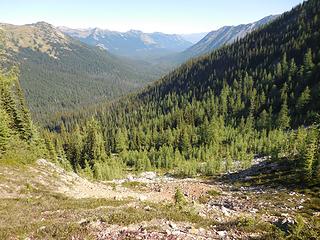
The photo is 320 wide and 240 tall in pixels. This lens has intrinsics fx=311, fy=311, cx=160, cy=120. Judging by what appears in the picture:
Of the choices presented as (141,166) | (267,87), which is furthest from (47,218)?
(267,87)

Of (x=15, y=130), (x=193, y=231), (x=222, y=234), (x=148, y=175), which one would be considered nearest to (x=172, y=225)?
(x=193, y=231)

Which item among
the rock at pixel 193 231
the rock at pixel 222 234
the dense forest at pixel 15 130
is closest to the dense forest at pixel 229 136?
the dense forest at pixel 15 130

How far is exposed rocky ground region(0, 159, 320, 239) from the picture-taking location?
2025 cm

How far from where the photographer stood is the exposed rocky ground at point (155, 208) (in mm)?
20250

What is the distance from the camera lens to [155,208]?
2831cm

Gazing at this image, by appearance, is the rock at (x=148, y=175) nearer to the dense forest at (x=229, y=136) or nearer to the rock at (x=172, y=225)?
the dense forest at (x=229, y=136)

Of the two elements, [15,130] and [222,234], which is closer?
[222,234]

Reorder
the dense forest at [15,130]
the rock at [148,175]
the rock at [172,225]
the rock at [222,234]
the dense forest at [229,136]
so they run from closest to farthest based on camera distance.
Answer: the rock at [222,234], the rock at [172,225], the dense forest at [15,130], the dense forest at [229,136], the rock at [148,175]

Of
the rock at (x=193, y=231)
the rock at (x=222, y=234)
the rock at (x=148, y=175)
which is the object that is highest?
the rock at (x=193, y=231)

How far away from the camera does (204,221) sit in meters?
23.5

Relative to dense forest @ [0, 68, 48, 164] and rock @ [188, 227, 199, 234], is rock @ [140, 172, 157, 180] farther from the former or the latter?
rock @ [188, 227, 199, 234]

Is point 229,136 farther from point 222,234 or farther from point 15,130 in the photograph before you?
point 222,234

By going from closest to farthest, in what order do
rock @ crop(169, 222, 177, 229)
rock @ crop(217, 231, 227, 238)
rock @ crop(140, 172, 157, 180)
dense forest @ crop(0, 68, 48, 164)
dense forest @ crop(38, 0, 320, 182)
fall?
rock @ crop(217, 231, 227, 238)
rock @ crop(169, 222, 177, 229)
dense forest @ crop(0, 68, 48, 164)
dense forest @ crop(38, 0, 320, 182)
rock @ crop(140, 172, 157, 180)

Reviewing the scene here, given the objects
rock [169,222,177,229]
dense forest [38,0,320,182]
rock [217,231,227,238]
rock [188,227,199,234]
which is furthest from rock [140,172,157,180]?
rock [217,231,227,238]
